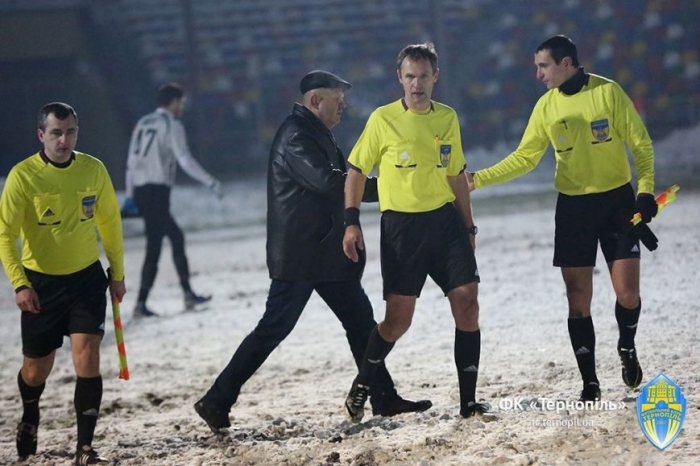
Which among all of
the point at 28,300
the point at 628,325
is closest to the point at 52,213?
the point at 28,300

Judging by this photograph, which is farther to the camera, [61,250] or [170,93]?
[170,93]

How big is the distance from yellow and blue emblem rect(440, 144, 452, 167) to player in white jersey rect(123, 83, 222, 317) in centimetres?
497

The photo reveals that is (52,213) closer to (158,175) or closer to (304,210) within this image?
(304,210)

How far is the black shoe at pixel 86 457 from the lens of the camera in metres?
4.82

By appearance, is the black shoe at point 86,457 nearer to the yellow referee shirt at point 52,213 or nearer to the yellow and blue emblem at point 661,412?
the yellow referee shirt at point 52,213

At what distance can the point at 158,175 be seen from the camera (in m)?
9.64

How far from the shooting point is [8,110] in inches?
736

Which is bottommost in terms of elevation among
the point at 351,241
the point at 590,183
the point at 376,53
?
the point at 351,241

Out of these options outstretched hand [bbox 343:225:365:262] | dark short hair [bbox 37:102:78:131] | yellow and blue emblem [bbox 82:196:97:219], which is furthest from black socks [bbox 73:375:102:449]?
outstretched hand [bbox 343:225:365:262]

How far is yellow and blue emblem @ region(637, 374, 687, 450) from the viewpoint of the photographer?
4281mm

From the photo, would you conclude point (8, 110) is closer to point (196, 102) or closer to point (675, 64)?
point (196, 102)

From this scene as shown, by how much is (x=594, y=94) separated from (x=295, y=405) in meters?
2.33

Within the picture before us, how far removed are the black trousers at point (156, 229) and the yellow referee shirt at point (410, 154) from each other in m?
4.92

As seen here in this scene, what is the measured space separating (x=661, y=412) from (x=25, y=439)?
277 centimetres
